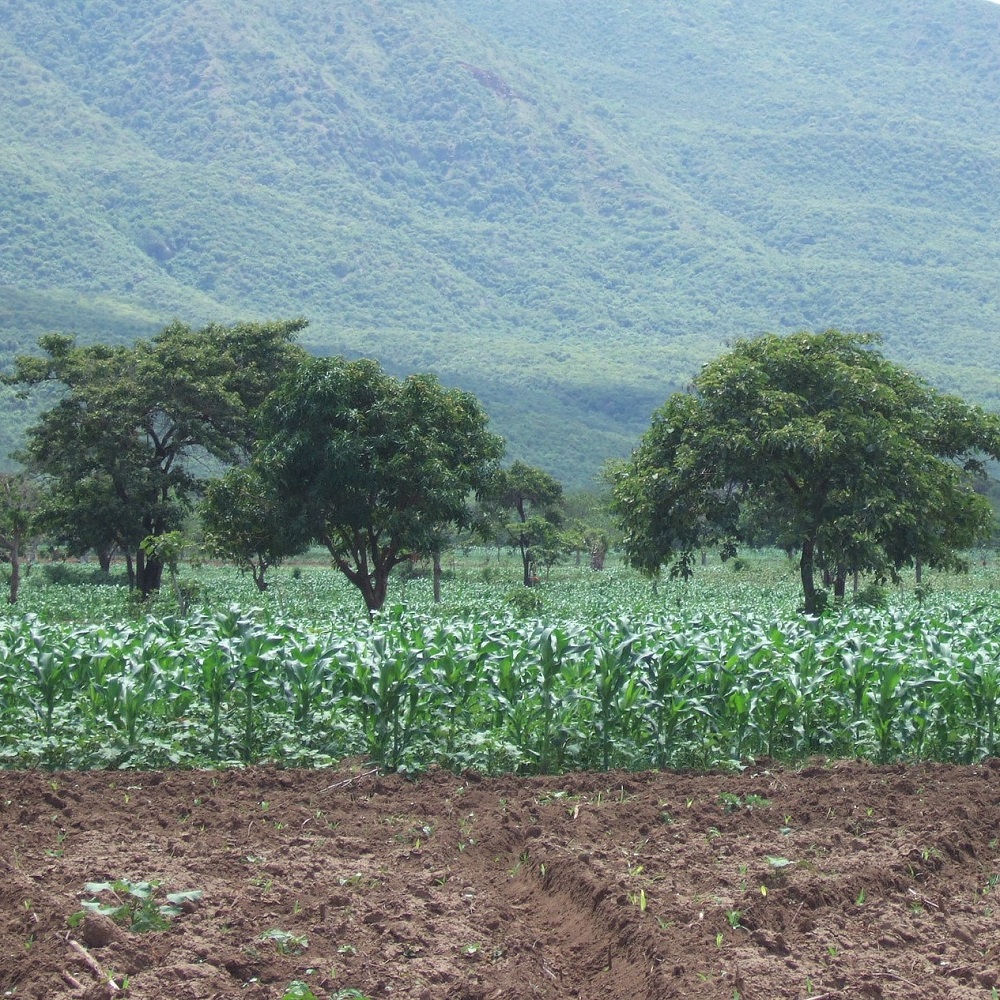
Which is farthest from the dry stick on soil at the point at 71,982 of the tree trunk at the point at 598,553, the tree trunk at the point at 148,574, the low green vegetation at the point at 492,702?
the tree trunk at the point at 598,553

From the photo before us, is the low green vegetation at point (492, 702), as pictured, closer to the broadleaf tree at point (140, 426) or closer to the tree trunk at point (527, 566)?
the broadleaf tree at point (140, 426)

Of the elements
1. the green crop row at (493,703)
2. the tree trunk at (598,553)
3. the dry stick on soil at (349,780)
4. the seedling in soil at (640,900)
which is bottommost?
the seedling in soil at (640,900)

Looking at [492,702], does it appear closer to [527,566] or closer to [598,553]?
[527,566]

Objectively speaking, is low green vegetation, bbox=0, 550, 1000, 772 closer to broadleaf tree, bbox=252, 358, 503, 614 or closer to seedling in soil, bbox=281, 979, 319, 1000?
seedling in soil, bbox=281, 979, 319, 1000

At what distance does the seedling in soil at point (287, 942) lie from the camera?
20.9 feet

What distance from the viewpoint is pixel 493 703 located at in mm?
11828

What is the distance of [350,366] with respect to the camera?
2425 cm

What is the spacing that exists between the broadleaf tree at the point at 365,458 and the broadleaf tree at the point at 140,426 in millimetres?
10262

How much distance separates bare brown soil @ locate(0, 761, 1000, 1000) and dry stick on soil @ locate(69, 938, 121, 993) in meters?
→ 0.01

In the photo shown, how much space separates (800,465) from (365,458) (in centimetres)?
758

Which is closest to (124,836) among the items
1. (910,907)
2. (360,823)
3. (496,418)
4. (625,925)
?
(360,823)

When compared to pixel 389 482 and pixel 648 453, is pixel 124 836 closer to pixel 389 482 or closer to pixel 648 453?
pixel 389 482

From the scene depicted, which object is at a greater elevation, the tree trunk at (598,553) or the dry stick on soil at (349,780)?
the tree trunk at (598,553)

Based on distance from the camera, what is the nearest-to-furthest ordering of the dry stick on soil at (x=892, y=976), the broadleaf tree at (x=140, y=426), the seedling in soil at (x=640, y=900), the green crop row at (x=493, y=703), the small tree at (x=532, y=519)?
the dry stick on soil at (x=892, y=976) → the seedling in soil at (x=640, y=900) → the green crop row at (x=493, y=703) → the broadleaf tree at (x=140, y=426) → the small tree at (x=532, y=519)
